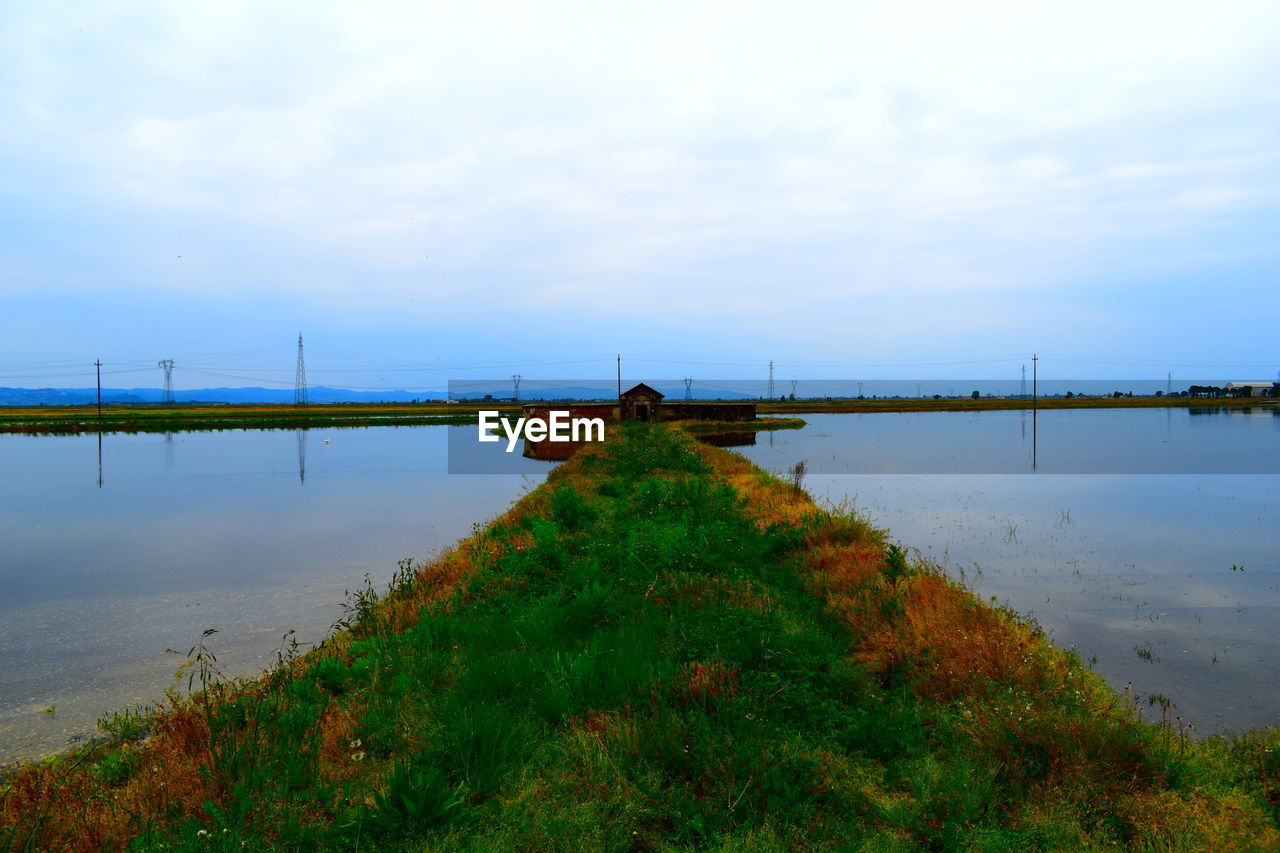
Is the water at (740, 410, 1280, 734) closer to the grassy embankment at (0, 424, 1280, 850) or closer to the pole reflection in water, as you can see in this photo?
the grassy embankment at (0, 424, 1280, 850)

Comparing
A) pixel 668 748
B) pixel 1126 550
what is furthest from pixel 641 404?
pixel 668 748

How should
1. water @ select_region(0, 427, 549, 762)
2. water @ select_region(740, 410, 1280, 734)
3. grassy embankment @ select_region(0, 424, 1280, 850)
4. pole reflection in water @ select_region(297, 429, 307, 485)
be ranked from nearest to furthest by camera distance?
grassy embankment @ select_region(0, 424, 1280, 850) < water @ select_region(740, 410, 1280, 734) < water @ select_region(0, 427, 549, 762) < pole reflection in water @ select_region(297, 429, 307, 485)

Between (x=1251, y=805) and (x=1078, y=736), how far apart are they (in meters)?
1.11

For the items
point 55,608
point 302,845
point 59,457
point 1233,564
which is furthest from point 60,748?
point 59,457

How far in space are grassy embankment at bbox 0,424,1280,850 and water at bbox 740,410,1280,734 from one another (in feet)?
5.73

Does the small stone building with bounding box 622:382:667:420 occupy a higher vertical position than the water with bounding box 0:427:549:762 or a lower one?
higher

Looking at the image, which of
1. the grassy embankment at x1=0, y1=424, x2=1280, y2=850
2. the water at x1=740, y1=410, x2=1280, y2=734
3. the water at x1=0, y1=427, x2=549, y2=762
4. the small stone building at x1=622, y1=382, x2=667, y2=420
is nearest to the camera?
the grassy embankment at x1=0, y1=424, x2=1280, y2=850

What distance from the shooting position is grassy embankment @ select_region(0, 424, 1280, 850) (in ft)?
15.3

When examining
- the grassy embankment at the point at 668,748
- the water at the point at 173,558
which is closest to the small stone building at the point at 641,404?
the water at the point at 173,558

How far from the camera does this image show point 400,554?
1588 cm

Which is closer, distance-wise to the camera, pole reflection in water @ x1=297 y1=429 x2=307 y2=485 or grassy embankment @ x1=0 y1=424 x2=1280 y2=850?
grassy embankment @ x1=0 y1=424 x2=1280 y2=850

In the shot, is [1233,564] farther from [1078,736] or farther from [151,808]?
[151,808]

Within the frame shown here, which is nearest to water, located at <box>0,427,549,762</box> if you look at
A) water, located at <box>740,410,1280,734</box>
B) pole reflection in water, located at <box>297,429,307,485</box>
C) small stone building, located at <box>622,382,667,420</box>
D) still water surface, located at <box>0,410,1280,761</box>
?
still water surface, located at <box>0,410,1280,761</box>

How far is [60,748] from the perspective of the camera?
6977 millimetres
